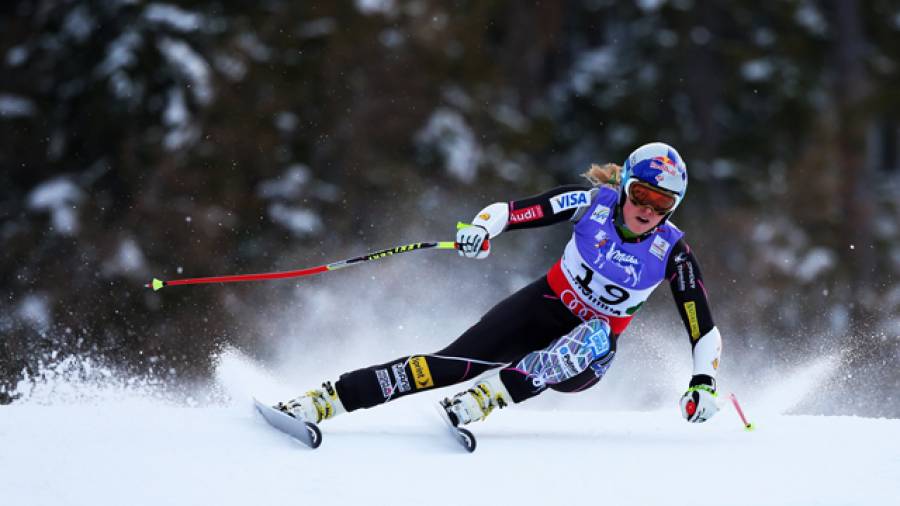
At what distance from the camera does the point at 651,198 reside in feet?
15.0

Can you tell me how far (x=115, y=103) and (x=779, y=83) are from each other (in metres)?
9.59

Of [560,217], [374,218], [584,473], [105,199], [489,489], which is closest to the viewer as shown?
[489,489]

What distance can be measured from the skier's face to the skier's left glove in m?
0.63

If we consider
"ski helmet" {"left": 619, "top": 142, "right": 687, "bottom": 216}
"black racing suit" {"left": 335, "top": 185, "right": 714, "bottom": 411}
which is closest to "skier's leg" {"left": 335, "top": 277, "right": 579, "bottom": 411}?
"black racing suit" {"left": 335, "top": 185, "right": 714, "bottom": 411}

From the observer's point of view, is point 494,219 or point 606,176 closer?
point 494,219

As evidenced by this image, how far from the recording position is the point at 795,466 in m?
4.13

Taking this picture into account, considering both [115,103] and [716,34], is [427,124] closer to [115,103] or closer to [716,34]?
[115,103]

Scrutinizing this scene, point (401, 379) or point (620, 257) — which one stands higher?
point (620, 257)

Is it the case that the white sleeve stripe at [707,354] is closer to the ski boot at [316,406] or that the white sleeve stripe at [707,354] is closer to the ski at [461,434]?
the ski at [461,434]

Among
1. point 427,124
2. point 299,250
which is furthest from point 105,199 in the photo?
point 427,124

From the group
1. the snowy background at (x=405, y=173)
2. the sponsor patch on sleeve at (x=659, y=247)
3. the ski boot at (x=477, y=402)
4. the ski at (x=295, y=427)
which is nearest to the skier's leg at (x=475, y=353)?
the ski boot at (x=477, y=402)

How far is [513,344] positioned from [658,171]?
34.6 inches

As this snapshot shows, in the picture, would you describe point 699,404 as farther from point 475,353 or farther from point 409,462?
point 409,462

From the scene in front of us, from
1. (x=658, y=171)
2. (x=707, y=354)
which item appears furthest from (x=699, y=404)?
(x=658, y=171)
